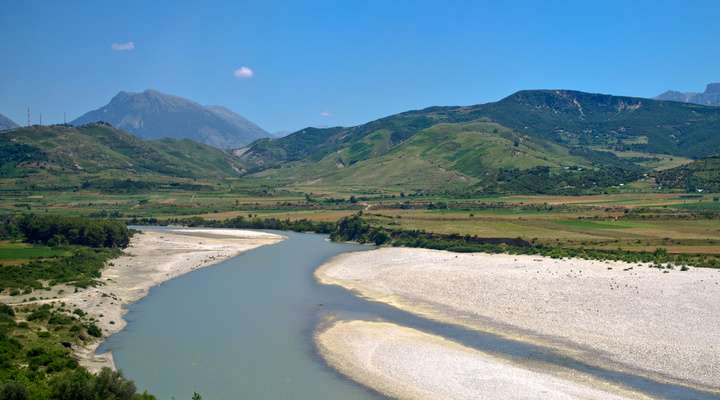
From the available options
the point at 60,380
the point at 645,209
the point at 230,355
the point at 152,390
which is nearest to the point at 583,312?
the point at 230,355

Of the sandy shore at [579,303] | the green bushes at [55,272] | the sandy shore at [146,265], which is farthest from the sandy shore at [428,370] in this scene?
the green bushes at [55,272]

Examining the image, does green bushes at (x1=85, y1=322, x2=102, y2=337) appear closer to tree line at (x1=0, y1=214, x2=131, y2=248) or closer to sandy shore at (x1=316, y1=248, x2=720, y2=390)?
sandy shore at (x1=316, y1=248, x2=720, y2=390)

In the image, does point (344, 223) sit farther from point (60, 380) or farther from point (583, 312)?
point (60, 380)

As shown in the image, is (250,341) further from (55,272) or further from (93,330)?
(55,272)

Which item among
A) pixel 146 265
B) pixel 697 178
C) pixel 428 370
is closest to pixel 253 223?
pixel 146 265

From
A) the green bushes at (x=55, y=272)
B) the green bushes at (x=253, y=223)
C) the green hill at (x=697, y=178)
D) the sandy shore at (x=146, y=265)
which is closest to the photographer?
the sandy shore at (x=146, y=265)

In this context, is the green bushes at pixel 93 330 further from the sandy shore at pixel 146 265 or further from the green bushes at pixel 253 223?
the green bushes at pixel 253 223
